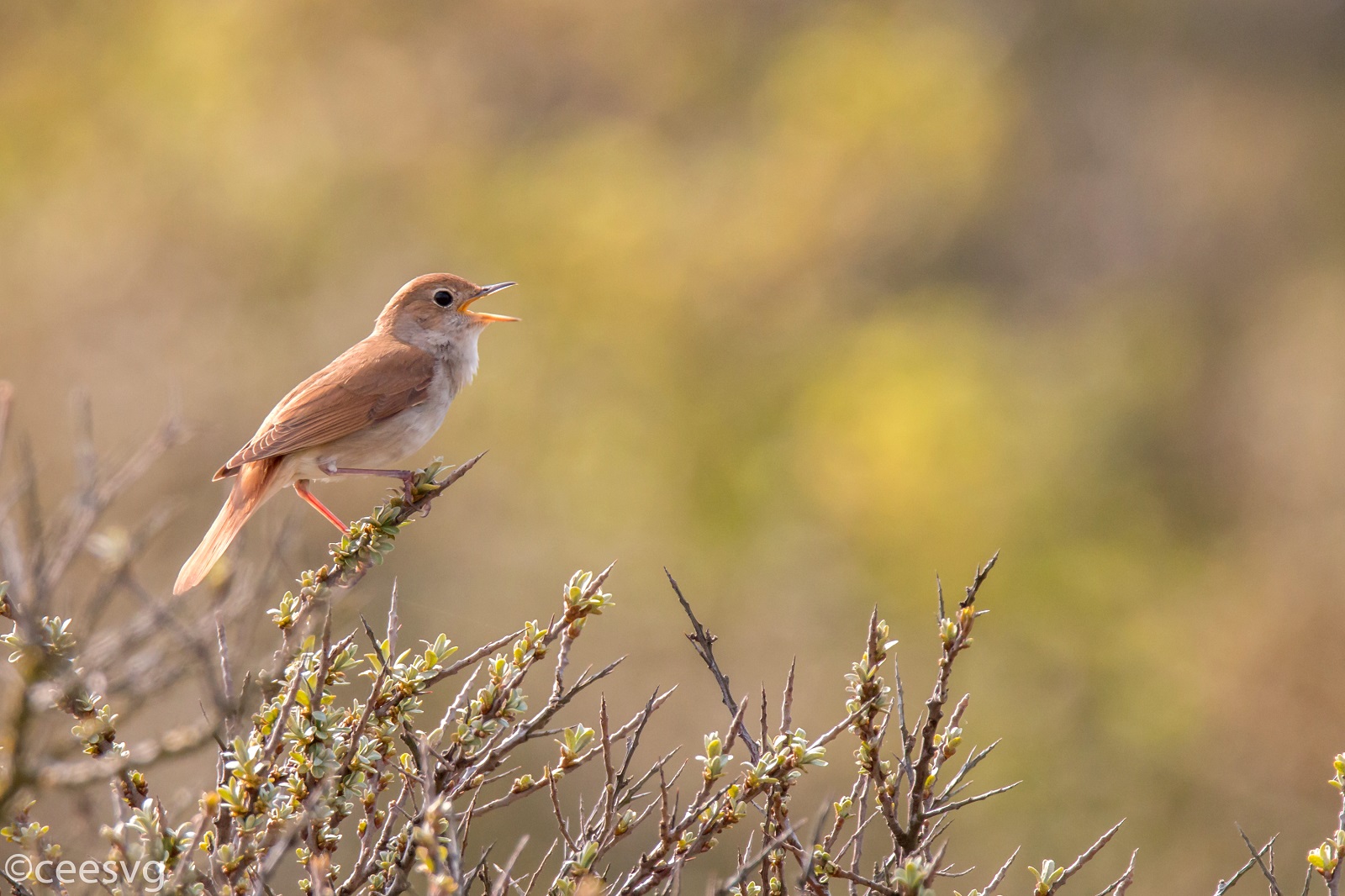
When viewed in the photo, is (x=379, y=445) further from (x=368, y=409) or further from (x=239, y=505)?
(x=239, y=505)

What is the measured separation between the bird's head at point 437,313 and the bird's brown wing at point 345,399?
179mm

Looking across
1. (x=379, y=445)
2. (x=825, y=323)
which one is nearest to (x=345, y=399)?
(x=379, y=445)

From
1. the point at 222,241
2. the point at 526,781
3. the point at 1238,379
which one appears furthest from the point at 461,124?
the point at 526,781

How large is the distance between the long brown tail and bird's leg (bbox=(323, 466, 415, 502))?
22cm

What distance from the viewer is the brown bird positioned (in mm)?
5340

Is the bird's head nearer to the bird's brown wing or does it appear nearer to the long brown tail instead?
the bird's brown wing

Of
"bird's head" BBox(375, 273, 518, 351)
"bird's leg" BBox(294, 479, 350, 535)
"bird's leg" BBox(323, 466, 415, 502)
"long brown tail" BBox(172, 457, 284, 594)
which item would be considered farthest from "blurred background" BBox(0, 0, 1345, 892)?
"long brown tail" BBox(172, 457, 284, 594)

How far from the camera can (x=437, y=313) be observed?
21.5ft

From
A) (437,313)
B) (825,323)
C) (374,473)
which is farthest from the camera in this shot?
(825,323)

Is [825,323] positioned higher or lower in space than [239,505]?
higher

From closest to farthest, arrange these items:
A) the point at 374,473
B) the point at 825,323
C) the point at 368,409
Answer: the point at 374,473 < the point at 368,409 < the point at 825,323

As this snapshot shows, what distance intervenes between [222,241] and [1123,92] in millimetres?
15296

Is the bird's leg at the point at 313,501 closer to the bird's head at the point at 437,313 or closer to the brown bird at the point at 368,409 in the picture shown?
the brown bird at the point at 368,409

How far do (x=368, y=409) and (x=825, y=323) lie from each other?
694 inches
